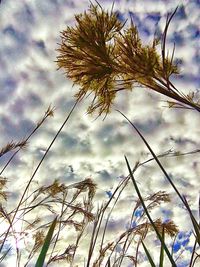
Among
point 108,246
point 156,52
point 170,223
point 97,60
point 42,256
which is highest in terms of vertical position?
point 170,223

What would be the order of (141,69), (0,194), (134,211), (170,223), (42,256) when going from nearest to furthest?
(42,256) < (141,69) < (0,194) < (170,223) < (134,211)

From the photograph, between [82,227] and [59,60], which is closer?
[59,60]

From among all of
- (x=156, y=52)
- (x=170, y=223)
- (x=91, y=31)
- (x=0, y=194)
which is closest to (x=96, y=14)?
(x=91, y=31)

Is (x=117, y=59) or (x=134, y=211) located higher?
(x=134, y=211)

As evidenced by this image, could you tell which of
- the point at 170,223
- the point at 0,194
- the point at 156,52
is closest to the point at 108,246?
the point at 170,223

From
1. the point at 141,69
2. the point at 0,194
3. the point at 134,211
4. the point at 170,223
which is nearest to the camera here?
the point at 141,69

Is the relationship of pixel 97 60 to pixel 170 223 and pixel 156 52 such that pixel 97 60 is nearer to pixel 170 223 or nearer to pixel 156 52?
pixel 156 52

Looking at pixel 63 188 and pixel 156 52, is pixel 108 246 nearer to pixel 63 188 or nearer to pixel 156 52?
pixel 63 188

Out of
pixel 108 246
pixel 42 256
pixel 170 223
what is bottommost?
A: pixel 42 256

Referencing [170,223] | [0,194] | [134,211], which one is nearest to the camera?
[0,194]
